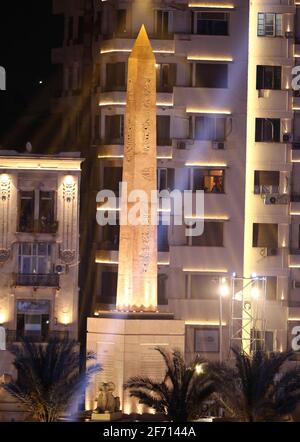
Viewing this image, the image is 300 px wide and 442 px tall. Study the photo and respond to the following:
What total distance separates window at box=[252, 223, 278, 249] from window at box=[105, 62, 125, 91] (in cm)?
715

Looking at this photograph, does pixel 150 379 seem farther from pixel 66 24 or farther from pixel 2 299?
pixel 66 24

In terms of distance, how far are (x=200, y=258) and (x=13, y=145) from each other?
9241mm

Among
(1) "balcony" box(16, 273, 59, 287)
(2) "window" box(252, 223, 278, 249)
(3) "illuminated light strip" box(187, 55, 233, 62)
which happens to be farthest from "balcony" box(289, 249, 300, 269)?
(1) "balcony" box(16, 273, 59, 287)

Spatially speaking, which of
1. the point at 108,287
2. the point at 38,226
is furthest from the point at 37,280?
the point at 108,287

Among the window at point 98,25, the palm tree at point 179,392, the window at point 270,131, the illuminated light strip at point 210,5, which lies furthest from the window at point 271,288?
the palm tree at point 179,392

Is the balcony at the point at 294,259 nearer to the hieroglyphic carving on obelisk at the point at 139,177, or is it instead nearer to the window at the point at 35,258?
→ the window at the point at 35,258

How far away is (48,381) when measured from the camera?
71.7 meters

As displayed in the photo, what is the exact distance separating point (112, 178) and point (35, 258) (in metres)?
4.04

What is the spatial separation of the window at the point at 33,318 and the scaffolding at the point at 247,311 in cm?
664

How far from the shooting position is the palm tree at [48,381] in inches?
2813

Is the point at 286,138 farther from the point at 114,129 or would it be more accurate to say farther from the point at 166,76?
the point at 114,129

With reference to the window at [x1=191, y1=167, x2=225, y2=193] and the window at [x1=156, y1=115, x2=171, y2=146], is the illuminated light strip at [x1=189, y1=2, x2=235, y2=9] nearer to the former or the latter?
the window at [x1=156, y1=115, x2=171, y2=146]
